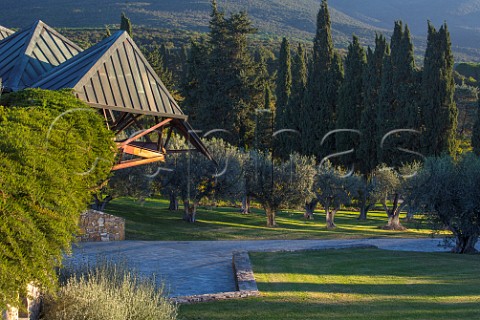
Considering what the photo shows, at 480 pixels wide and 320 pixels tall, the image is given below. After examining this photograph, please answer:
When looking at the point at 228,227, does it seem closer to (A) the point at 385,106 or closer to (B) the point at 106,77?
(A) the point at 385,106

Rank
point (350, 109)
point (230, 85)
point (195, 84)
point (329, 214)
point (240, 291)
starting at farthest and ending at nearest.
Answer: point (195, 84) → point (230, 85) → point (350, 109) → point (329, 214) → point (240, 291)

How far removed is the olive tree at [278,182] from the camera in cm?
3509

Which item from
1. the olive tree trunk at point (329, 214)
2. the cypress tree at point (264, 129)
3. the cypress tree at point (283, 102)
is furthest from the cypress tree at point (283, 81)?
the olive tree trunk at point (329, 214)

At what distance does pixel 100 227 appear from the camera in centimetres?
2600

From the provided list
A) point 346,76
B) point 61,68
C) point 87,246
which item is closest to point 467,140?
point 346,76

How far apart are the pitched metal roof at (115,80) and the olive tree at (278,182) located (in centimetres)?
2165

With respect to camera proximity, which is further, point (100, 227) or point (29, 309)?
point (100, 227)

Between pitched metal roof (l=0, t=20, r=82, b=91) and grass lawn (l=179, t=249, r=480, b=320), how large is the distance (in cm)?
610

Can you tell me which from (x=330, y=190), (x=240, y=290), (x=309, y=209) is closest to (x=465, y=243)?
(x=330, y=190)

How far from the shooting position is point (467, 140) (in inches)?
2562

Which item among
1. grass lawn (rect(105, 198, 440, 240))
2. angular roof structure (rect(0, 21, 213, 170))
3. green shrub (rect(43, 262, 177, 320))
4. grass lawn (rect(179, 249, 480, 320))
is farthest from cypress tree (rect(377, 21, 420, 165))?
green shrub (rect(43, 262, 177, 320))

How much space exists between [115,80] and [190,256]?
417 inches

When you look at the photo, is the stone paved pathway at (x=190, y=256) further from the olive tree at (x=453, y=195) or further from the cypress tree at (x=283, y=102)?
the cypress tree at (x=283, y=102)

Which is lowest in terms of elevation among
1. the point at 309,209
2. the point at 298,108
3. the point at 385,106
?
the point at 309,209
